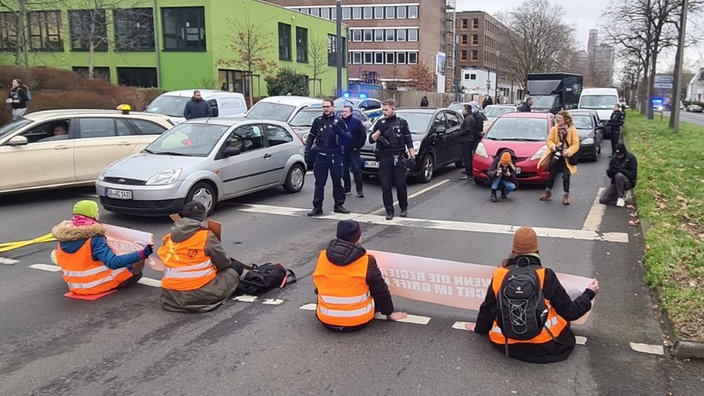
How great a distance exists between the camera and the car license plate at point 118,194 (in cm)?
866

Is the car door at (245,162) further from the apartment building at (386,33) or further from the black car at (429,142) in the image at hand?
the apartment building at (386,33)

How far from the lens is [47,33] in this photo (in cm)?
3734

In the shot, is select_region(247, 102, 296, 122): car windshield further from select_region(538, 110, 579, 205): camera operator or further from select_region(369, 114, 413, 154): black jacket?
select_region(538, 110, 579, 205): camera operator

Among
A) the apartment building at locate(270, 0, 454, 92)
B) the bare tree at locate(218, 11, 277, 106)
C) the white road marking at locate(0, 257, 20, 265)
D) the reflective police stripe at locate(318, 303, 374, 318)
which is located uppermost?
the apartment building at locate(270, 0, 454, 92)

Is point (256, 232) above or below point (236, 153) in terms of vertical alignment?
below

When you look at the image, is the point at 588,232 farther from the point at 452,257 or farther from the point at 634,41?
the point at 634,41

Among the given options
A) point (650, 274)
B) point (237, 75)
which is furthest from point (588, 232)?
point (237, 75)

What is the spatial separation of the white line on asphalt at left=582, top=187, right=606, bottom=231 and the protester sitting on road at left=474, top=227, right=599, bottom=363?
4.66 metres

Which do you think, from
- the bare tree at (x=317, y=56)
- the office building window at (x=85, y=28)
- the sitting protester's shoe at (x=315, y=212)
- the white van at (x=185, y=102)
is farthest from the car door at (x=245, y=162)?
the bare tree at (x=317, y=56)

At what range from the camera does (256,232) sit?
333 inches

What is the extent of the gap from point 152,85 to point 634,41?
31.2m

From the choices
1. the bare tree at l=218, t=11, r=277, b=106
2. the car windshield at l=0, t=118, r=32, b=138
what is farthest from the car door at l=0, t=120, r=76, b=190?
the bare tree at l=218, t=11, r=277, b=106

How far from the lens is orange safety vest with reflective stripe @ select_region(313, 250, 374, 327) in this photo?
4.69 meters

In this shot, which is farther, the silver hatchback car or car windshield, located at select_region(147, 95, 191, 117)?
car windshield, located at select_region(147, 95, 191, 117)
